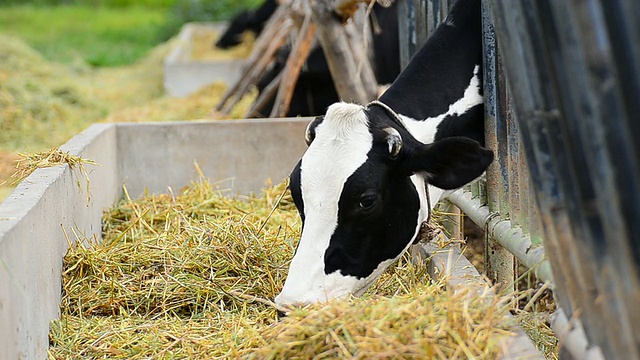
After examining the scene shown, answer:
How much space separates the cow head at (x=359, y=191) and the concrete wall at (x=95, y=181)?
2.82ft

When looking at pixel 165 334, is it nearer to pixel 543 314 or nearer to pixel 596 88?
pixel 543 314

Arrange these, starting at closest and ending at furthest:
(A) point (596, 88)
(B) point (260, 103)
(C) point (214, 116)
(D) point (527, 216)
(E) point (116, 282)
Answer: (A) point (596, 88) < (D) point (527, 216) < (E) point (116, 282) < (B) point (260, 103) < (C) point (214, 116)

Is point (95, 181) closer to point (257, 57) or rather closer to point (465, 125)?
point (465, 125)

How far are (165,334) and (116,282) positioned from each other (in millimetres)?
641

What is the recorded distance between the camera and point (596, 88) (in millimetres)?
2180

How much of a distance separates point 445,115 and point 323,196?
2.81ft

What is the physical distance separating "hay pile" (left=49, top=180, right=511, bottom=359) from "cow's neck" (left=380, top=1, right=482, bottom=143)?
0.64 m

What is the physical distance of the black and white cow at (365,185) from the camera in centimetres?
338

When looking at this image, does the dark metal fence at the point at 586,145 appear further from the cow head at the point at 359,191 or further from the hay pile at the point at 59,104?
the hay pile at the point at 59,104

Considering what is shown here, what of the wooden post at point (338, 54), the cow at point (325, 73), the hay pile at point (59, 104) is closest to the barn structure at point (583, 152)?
the wooden post at point (338, 54)

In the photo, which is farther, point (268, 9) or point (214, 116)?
point (268, 9)

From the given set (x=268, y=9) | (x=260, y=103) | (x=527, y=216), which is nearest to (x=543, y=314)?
(x=527, y=216)

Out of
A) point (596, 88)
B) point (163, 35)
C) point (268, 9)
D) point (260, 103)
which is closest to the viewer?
point (596, 88)

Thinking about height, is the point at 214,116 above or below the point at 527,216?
below
